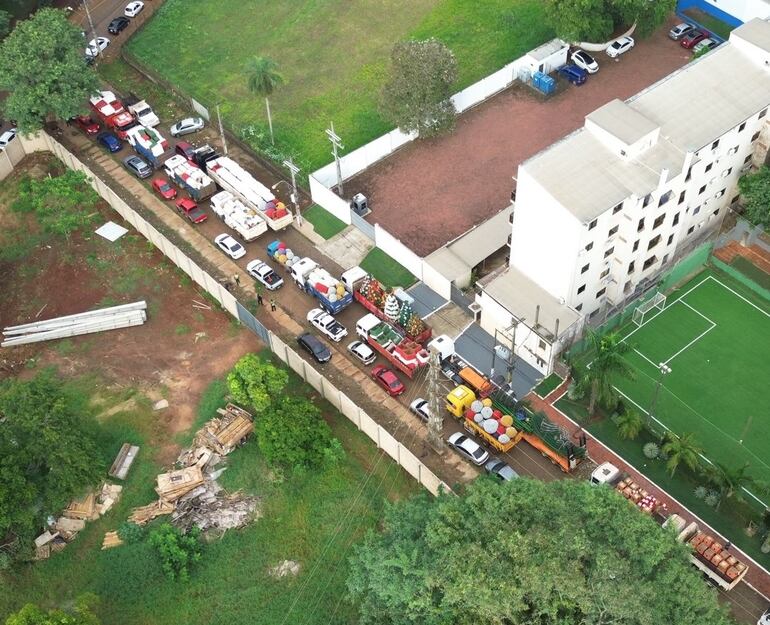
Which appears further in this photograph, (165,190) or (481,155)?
(481,155)

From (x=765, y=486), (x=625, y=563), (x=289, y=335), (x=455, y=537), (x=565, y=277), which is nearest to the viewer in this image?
(x=625, y=563)

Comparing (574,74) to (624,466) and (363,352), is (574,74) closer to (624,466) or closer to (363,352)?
(363,352)

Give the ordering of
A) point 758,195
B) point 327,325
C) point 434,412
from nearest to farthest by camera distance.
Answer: point 434,412
point 758,195
point 327,325

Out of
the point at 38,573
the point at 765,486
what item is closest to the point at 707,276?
the point at 765,486

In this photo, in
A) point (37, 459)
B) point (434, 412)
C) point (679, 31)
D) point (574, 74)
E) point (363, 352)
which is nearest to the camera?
point (37, 459)

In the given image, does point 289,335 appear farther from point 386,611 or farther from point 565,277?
point 386,611

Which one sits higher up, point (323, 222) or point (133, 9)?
point (133, 9)

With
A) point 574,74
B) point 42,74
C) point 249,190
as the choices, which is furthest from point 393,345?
point 42,74
